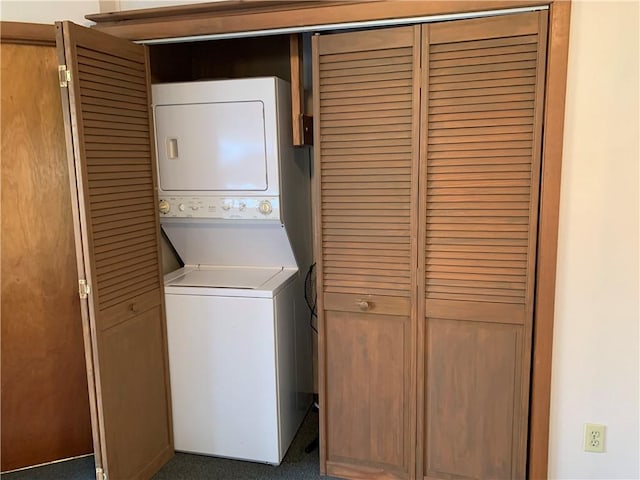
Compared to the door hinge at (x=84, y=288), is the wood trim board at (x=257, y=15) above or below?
above

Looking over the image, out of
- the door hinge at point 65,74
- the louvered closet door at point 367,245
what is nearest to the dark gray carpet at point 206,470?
the louvered closet door at point 367,245

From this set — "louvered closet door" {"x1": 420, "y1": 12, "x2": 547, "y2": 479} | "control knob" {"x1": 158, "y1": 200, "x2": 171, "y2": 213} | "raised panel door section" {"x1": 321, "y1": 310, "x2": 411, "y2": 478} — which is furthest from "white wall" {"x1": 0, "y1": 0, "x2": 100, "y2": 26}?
"raised panel door section" {"x1": 321, "y1": 310, "x2": 411, "y2": 478}

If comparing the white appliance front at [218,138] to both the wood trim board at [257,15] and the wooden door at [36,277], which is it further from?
the wooden door at [36,277]

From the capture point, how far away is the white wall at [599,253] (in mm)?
1672

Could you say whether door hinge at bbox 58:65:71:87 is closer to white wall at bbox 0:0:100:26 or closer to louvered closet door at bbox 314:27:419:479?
white wall at bbox 0:0:100:26

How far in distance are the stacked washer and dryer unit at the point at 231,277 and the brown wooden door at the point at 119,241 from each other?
12 cm

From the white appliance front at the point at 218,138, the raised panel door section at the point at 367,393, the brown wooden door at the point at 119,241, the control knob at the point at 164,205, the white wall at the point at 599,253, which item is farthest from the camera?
the control knob at the point at 164,205

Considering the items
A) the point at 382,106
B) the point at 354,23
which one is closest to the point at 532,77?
the point at 382,106

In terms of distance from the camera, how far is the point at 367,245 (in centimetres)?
197

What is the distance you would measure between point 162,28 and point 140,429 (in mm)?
1640

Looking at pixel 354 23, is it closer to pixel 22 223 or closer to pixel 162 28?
pixel 162 28

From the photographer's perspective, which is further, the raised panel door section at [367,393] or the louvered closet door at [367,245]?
the raised panel door section at [367,393]

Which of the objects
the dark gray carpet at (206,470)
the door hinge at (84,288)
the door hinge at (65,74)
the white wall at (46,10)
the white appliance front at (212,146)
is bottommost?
the dark gray carpet at (206,470)

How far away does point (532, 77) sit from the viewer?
5.65 ft
